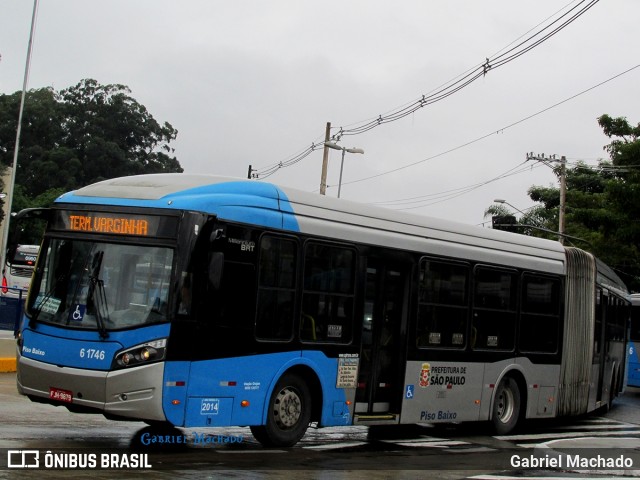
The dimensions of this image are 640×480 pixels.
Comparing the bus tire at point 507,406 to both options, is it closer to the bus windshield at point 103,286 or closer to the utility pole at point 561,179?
the bus windshield at point 103,286

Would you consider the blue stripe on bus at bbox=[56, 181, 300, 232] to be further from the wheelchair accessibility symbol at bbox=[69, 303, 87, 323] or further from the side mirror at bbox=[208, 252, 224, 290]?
the wheelchair accessibility symbol at bbox=[69, 303, 87, 323]

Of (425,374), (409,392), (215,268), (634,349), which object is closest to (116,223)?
(215,268)

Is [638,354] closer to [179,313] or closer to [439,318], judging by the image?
[439,318]

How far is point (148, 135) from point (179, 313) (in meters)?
84.9

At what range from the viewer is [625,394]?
94.6 ft

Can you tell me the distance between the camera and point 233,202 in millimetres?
10805

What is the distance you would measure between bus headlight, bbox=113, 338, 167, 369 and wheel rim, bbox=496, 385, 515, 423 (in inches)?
289

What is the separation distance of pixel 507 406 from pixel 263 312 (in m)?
6.23

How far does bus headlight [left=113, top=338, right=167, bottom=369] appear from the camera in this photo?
9.79 meters

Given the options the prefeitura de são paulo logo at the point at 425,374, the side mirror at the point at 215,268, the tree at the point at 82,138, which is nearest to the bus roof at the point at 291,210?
the side mirror at the point at 215,268

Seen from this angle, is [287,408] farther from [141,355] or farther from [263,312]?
[141,355]

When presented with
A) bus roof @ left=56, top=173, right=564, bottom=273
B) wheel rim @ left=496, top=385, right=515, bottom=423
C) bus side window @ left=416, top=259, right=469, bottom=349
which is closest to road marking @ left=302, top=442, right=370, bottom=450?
bus side window @ left=416, top=259, right=469, bottom=349

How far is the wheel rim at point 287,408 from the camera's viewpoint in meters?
11.2

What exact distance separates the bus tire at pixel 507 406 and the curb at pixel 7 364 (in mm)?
9502
